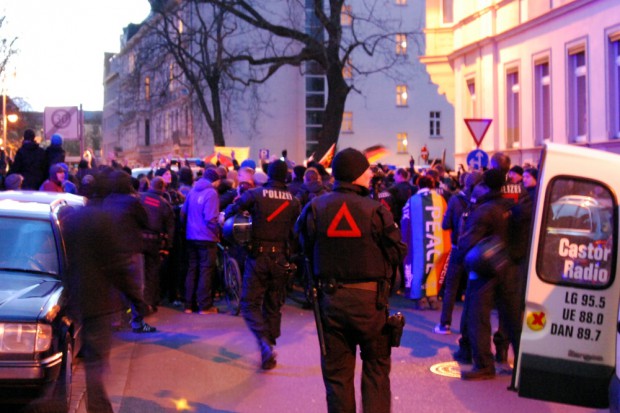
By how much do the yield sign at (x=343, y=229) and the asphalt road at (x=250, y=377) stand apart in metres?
1.84

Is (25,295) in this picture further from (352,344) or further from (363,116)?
(363,116)

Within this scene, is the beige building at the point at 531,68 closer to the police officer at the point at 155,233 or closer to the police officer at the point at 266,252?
the police officer at the point at 155,233

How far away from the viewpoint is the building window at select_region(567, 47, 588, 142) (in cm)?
2292

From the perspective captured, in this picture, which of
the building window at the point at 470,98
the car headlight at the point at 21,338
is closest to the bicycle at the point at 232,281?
the car headlight at the point at 21,338

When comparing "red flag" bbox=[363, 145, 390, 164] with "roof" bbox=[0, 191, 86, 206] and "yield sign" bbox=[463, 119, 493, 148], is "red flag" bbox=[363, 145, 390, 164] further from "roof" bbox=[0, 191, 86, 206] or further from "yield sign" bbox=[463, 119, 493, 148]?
"yield sign" bbox=[463, 119, 493, 148]

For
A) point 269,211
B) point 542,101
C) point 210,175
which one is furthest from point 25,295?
point 542,101

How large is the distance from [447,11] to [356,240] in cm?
2763

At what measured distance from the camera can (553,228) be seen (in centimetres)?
616

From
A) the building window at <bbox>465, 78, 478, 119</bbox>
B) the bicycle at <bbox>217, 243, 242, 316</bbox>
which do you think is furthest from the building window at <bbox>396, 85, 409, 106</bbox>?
the bicycle at <bbox>217, 243, 242, 316</bbox>

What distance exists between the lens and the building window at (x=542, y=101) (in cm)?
2497

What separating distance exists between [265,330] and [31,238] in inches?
99.0

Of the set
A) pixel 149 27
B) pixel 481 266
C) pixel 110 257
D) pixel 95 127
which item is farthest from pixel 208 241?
pixel 95 127

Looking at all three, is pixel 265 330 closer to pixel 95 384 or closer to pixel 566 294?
pixel 95 384

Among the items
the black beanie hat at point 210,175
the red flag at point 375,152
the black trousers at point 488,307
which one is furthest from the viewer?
the black beanie hat at point 210,175
